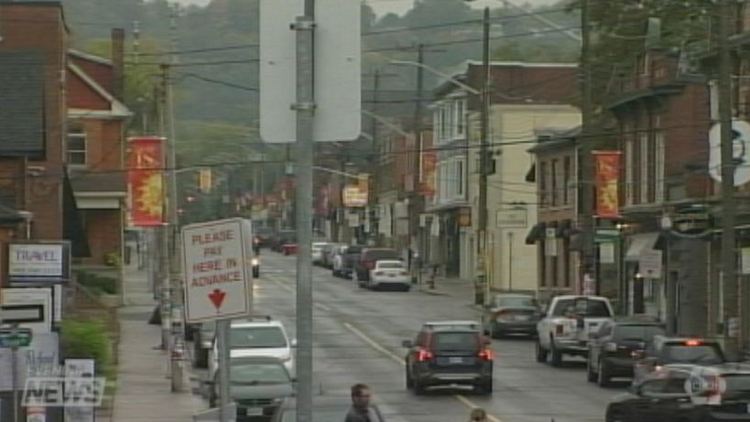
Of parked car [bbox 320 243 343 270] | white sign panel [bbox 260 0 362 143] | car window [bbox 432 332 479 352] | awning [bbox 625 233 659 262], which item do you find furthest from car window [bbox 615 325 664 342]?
parked car [bbox 320 243 343 270]

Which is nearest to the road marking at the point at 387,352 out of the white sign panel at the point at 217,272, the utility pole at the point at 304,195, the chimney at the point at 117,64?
the white sign panel at the point at 217,272

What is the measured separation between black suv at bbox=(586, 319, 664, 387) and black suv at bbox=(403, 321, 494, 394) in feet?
9.63

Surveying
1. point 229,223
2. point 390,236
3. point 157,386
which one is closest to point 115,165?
point 157,386

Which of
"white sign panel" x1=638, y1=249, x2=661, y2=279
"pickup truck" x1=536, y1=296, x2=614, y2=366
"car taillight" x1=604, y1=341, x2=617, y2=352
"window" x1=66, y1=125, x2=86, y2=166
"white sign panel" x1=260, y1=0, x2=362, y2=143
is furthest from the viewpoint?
"window" x1=66, y1=125, x2=86, y2=166

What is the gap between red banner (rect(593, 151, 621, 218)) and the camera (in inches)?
2308

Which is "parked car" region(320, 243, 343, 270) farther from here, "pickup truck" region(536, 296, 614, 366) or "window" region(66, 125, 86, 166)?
"pickup truck" region(536, 296, 614, 366)

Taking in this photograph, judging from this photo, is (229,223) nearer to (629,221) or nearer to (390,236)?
(629,221)

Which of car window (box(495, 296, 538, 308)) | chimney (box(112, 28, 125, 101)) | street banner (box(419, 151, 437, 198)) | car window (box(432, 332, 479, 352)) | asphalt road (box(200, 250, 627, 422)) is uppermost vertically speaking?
chimney (box(112, 28, 125, 101))

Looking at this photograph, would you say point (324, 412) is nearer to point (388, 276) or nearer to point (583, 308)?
point (583, 308)

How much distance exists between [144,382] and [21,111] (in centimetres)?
714

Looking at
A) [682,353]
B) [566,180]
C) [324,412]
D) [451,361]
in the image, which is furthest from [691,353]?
[566,180]

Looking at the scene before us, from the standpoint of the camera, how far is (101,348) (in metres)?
36.7

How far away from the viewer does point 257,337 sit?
39.8 meters

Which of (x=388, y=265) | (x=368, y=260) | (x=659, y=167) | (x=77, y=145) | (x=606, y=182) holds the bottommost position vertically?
(x=388, y=265)
